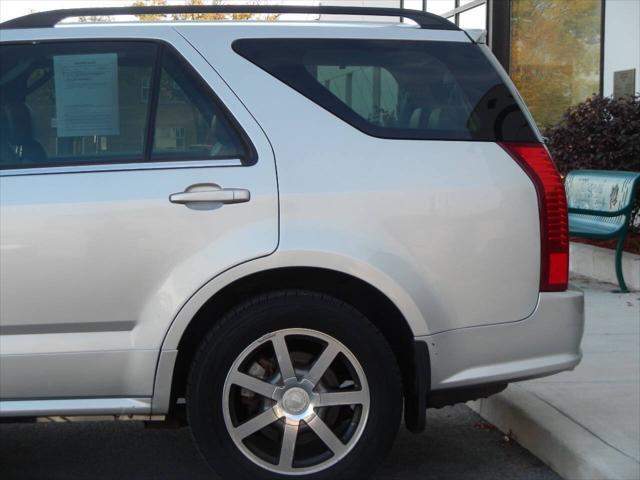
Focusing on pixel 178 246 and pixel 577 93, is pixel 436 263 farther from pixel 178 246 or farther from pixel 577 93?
pixel 577 93

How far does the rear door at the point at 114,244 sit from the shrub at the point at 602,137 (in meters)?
7.10

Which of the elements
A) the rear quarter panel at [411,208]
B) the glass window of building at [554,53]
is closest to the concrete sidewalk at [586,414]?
the rear quarter panel at [411,208]

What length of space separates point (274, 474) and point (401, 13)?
203 centimetres

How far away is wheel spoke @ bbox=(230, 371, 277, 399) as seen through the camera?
4.15 m

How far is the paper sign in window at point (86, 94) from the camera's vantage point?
14.0 feet

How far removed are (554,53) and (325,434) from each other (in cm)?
1177

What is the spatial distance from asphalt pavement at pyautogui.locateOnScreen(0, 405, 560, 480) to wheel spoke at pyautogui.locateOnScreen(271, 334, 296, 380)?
35.0 inches

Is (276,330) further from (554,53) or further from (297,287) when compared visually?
(554,53)

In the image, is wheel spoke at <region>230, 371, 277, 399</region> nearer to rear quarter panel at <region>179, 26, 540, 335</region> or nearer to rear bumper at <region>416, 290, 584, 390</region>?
rear quarter panel at <region>179, 26, 540, 335</region>

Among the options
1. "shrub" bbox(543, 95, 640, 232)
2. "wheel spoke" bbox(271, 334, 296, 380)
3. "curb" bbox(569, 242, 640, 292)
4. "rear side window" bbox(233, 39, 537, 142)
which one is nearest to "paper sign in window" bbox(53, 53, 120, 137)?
"rear side window" bbox(233, 39, 537, 142)

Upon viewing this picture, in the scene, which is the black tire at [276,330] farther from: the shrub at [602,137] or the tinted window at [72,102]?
the shrub at [602,137]

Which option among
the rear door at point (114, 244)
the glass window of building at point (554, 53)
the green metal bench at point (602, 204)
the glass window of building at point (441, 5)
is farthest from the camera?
the glass window of building at point (441, 5)

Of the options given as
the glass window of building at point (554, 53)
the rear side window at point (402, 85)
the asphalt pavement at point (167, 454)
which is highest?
the glass window of building at point (554, 53)

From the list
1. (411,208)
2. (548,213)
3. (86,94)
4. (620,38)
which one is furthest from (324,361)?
(620,38)
